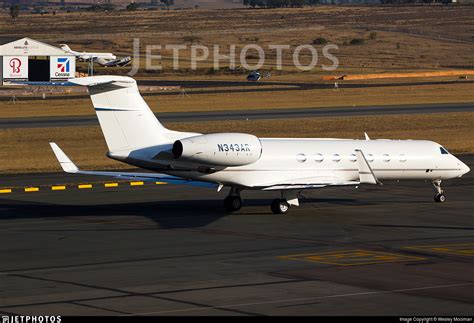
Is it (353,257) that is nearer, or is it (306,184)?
(353,257)

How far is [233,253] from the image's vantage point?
35094mm

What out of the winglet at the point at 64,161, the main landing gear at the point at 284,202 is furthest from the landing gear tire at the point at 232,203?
the winglet at the point at 64,161

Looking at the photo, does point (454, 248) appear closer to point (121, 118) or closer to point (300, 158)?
point (300, 158)

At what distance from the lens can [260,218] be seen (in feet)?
143

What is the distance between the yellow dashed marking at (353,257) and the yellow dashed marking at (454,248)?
1.64m

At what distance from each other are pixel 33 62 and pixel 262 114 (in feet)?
154

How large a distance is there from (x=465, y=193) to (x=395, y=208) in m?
6.44

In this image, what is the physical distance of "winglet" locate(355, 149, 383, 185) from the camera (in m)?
43.2

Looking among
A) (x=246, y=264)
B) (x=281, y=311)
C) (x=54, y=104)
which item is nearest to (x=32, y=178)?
(x=246, y=264)

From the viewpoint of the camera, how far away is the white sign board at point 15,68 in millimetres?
125562

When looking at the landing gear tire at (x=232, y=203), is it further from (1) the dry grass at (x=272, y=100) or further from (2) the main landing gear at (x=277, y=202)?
(1) the dry grass at (x=272, y=100)

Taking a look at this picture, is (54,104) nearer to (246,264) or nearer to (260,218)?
(260,218)

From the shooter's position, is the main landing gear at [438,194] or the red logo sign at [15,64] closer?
the main landing gear at [438,194]

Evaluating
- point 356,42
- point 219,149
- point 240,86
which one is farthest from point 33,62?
point 219,149
